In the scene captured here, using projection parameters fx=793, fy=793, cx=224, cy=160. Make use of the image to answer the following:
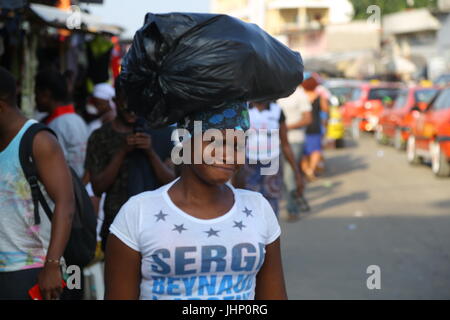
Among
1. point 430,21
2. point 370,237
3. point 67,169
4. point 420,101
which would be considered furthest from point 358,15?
point 67,169

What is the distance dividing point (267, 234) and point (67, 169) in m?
1.27

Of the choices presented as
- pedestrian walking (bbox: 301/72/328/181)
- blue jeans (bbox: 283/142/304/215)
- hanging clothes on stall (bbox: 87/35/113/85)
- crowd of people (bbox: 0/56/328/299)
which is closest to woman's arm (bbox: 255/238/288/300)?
crowd of people (bbox: 0/56/328/299)

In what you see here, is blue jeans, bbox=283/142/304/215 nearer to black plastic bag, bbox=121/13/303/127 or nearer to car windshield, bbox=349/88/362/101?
black plastic bag, bbox=121/13/303/127

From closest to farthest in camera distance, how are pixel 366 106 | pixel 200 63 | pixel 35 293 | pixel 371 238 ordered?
pixel 200 63 < pixel 35 293 < pixel 371 238 < pixel 366 106

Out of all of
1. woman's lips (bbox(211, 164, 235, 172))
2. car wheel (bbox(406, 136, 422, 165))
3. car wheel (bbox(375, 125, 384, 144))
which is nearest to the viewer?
woman's lips (bbox(211, 164, 235, 172))

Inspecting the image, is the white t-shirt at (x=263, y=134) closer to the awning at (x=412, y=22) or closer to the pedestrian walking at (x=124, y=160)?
the pedestrian walking at (x=124, y=160)

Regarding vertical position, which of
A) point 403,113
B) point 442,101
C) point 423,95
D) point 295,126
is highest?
point 295,126

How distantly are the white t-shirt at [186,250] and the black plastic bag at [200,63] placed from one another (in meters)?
0.35

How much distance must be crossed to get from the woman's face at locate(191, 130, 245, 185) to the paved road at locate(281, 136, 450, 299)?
4151mm

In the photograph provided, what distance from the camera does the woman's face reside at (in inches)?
106

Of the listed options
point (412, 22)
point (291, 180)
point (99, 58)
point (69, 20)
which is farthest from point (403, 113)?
point (412, 22)

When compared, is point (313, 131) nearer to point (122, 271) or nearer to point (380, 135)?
point (380, 135)

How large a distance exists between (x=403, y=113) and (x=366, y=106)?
5.59 meters

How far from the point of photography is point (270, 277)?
2.86 m
